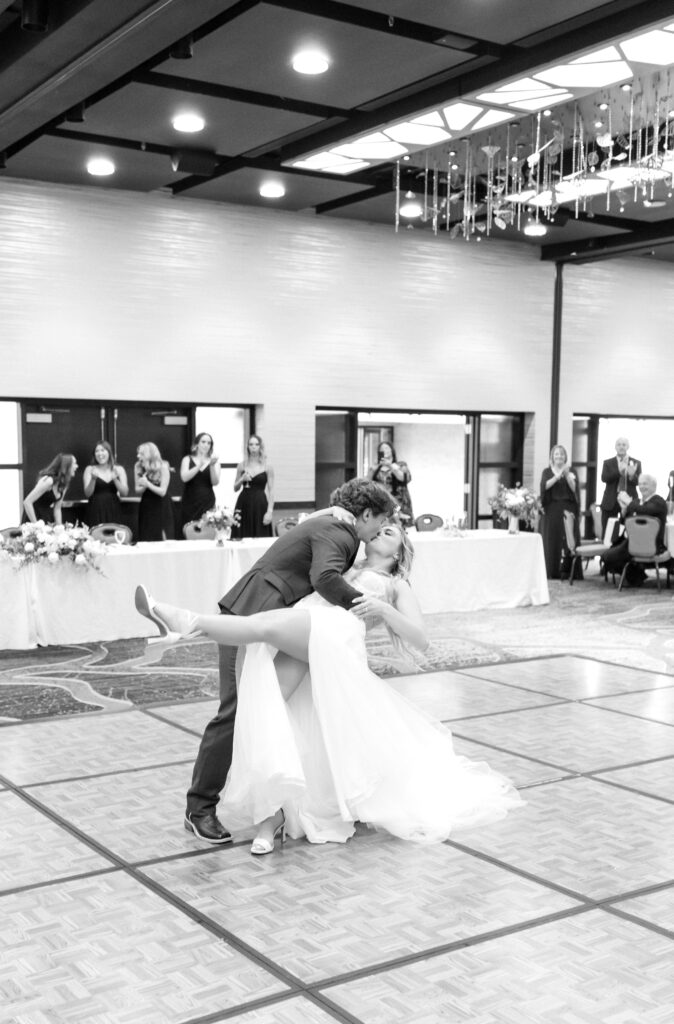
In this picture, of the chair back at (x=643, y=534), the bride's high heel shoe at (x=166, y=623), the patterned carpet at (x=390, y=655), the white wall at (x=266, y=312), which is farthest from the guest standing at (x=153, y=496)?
the bride's high heel shoe at (x=166, y=623)

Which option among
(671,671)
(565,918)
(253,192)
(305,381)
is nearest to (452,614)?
(671,671)

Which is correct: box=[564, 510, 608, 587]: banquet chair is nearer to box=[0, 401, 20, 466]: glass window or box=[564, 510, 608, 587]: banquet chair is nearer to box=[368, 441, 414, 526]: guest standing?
box=[368, 441, 414, 526]: guest standing

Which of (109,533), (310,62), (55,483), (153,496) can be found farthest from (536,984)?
(153,496)

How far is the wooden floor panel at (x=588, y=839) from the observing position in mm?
3818

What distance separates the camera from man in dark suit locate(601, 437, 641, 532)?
13094mm

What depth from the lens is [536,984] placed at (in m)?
3.00

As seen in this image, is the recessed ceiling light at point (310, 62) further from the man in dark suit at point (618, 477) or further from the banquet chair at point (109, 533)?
the man in dark suit at point (618, 477)

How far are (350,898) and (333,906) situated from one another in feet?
0.28

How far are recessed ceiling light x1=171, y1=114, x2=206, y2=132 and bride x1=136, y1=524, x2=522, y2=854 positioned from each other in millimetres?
5332

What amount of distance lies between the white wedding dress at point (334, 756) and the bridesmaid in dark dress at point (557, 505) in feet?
27.1

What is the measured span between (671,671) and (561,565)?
544 centimetres

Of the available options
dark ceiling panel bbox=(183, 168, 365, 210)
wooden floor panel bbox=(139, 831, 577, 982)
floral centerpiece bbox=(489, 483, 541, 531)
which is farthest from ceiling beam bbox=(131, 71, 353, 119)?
wooden floor panel bbox=(139, 831, 577, 982)

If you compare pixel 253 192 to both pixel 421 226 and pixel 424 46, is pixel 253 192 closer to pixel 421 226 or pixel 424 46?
pixel 421 226

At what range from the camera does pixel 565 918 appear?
345 cm
